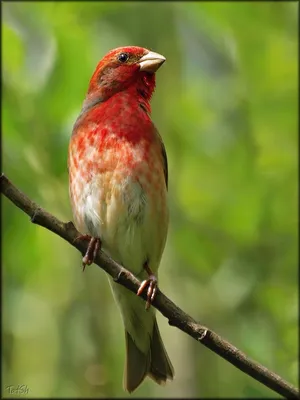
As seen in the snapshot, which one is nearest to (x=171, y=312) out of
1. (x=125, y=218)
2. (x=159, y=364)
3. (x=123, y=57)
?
(x=125, y=218)

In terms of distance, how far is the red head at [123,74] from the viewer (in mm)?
6277

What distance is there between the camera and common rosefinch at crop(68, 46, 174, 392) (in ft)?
18.4

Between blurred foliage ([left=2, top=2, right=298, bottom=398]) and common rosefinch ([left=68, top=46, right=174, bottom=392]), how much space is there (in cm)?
28

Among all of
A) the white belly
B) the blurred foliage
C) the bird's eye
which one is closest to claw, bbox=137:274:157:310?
the white belly

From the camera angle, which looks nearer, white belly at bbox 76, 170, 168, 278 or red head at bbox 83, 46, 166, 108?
white belly at bbox 76, 170, 168, 278

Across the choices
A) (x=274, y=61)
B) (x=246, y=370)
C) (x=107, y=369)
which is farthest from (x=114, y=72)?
(x=246, y=370)

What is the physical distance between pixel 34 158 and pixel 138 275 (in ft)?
3.87

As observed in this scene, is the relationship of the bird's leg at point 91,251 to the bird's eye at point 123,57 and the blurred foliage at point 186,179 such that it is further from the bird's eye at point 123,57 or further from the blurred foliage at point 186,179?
the bird's eye at point 123,57

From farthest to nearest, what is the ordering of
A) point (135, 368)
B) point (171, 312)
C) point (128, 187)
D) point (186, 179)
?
point (186, 179), point (135, 368), point (128, 187), point (171, 312)

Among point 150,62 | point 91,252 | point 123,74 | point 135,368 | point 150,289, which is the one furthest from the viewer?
point 123,74

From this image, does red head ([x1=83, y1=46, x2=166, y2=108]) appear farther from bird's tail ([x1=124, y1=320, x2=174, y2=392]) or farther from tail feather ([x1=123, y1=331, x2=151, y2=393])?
tail feather ([x1=123, y1=331, x2=151, y2=393])

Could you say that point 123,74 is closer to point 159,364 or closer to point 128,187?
point 128,187

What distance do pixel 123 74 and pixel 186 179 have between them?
1.46 metres

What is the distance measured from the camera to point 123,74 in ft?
20.7
